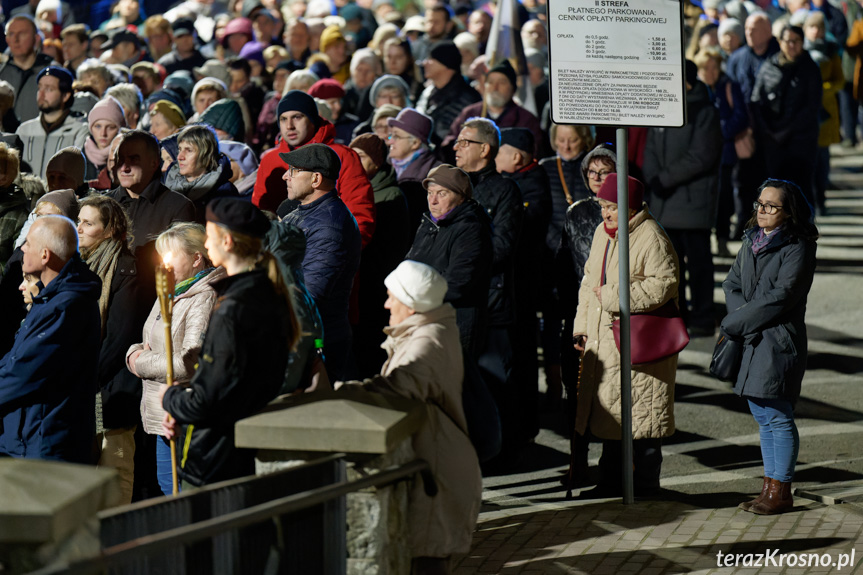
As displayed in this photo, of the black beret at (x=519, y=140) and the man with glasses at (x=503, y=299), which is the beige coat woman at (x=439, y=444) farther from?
the black beret at (x=519, y=140)

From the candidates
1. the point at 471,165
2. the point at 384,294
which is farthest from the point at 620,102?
the point at 384,294

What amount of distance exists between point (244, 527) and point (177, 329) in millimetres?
2389

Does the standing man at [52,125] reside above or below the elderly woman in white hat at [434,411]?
above

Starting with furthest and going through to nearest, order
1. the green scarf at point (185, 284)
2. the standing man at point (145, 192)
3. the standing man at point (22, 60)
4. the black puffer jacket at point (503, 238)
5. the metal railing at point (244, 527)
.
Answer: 1. the standing man at point (22, 60)
2. the black puffer jacket at point (503, 238)
3. the standing man at point (145, 192)
4. the green scarf at point (185, 284)
5. the metal railing at point (244, 527)

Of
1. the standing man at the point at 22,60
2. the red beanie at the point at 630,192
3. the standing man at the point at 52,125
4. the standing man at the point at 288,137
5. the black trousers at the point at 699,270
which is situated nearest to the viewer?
the red beanie at the point at 630,192

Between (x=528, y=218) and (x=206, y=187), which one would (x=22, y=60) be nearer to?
(x=206, y=187)

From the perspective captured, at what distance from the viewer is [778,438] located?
7531 mm

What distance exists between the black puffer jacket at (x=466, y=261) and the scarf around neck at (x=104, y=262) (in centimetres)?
195

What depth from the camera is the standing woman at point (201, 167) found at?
902 cm

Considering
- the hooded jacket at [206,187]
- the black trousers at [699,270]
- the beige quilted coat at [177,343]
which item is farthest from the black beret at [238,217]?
the black trousers at [699,270]

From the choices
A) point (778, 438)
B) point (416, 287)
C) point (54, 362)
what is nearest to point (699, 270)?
point (778, 438)

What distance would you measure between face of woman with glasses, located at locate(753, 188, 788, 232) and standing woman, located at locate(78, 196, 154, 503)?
10.9 feet

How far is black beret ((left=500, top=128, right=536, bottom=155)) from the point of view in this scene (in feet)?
31.5

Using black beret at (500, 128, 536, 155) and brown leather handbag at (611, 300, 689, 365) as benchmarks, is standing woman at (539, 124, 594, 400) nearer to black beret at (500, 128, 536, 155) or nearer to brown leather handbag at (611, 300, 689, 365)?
black beret at (500, 128, 536, 155)
